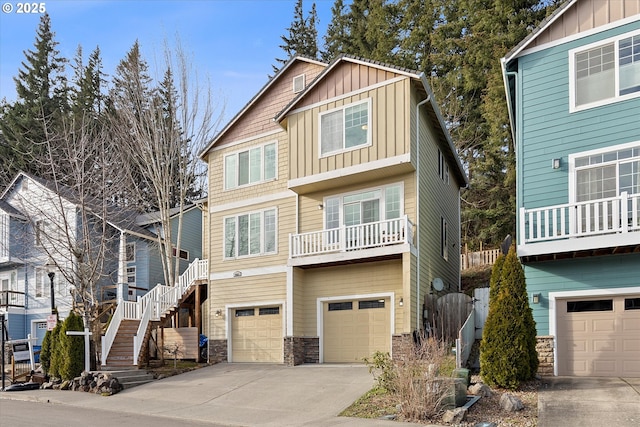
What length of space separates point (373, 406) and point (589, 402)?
13.9ft

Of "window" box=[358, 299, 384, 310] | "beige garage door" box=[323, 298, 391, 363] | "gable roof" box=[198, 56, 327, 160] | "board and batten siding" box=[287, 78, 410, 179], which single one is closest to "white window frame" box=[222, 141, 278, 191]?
"gable roof" box=[198, 56, 327, 160]

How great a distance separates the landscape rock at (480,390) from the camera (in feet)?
39.6

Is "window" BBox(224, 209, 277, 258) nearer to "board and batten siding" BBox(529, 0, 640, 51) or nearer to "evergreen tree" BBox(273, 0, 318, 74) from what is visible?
"board and batten siding" BBox(529, 0, 640, 51)

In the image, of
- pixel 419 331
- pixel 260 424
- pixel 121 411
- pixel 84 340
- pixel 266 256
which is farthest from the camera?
pixel 266 256

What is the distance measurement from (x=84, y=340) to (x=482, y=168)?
20165 mm

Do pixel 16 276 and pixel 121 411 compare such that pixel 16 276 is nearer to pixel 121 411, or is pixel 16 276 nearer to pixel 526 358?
pixel 121 411

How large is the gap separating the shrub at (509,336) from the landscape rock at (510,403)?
998 mm

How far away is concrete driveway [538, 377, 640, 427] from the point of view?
32.6 feet

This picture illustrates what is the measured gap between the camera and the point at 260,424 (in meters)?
11.4

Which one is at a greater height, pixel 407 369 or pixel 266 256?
pixel 266 256

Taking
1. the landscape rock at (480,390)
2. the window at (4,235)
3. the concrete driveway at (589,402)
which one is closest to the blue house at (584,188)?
the concrete driveway at (589,402)

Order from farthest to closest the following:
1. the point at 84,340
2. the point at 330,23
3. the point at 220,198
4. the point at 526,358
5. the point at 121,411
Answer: the point at 330,23 → the point at 220,198 → the point at 84,340 → the point at 121,411 → the point at 526,358

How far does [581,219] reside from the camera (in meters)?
13.5

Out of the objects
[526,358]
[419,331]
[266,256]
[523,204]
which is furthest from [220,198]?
[526,358]
